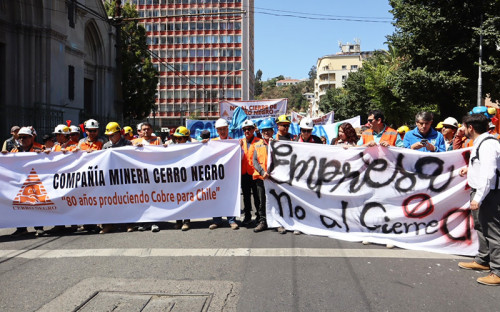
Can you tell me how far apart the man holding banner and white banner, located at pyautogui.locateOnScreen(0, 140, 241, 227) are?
12.1 ft

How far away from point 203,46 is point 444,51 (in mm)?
66574

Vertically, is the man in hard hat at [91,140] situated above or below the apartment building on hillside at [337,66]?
below

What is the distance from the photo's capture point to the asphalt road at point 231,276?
3926 millimetres

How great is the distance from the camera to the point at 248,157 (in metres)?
7.14

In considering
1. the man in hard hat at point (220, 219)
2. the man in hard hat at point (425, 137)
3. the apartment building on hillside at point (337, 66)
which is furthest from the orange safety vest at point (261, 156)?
the apartment building on hillside at point (337, 66)

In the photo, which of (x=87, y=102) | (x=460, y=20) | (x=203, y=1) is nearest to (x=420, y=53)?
(x=460, y=20)

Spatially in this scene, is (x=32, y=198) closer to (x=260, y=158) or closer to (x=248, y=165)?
(x=248, y=165)

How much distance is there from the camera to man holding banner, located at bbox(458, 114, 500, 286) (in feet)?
14.6

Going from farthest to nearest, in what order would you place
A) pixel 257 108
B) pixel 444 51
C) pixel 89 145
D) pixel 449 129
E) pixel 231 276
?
pixel 444 51 → pixel 257 108 → pixel 89 145 → pixel 449 129 → pixel 231 276

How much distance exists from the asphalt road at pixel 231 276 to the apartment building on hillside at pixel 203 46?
7773cm

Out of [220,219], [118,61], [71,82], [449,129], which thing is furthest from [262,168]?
[71,82]

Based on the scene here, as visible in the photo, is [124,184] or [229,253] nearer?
[229,253]

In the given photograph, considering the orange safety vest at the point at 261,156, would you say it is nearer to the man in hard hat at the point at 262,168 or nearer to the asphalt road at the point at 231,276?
the man in hard hat at the point at 262,168

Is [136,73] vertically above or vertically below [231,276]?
above
